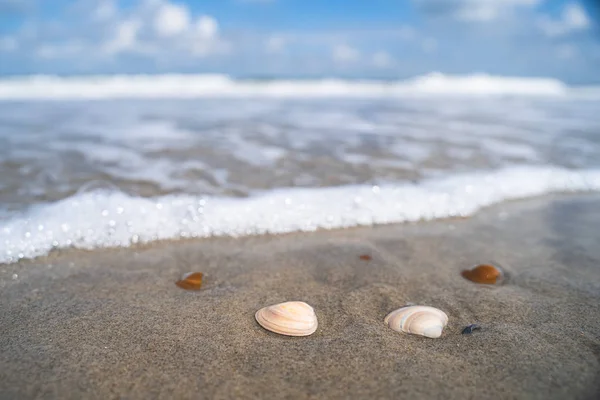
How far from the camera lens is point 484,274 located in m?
1.90

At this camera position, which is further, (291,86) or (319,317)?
(291,86)

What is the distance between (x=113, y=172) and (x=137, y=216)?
44.9 inches

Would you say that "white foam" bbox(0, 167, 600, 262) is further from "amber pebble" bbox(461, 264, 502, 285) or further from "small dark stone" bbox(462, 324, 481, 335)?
"small dark stone" bbox(462, 324, 481, 335)

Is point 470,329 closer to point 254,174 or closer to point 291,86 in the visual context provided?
point 254,174

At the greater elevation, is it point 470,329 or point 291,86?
point 291,86

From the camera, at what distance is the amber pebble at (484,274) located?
1880mm

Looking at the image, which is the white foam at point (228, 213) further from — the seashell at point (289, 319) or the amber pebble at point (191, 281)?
the seashell at point (289, 319)

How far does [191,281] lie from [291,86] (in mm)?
17623

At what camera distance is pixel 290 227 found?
2500 mm

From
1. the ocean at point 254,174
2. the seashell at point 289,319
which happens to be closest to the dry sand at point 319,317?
the seashell at point 289,319

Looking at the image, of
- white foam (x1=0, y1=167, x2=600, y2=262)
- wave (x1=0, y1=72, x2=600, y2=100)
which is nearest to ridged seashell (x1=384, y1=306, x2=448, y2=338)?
white foam (x1=0, y1=167, x2=600, y2=262)

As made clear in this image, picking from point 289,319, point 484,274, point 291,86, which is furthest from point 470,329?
point 291,86

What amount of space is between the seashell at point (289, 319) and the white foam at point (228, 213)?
3.12ft

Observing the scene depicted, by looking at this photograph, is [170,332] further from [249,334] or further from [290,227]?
[290,227]
